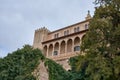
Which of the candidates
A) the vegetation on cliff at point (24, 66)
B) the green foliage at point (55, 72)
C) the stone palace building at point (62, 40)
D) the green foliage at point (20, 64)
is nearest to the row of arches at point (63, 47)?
the stone palace building at point (62, 40)

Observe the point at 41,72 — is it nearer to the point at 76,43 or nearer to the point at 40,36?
the point at 76,43

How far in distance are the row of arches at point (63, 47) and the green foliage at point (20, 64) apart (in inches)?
743

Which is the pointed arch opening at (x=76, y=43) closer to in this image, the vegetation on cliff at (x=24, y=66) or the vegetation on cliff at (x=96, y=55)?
the vegetation on cliff at (x=24, y=66)

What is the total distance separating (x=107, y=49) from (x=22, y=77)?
971 centimetres

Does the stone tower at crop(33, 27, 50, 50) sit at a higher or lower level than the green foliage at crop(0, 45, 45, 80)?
higher

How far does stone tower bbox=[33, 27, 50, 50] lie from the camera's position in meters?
53.4

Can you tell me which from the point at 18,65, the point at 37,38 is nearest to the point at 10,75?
the point at 18,65

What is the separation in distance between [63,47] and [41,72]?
860 inches

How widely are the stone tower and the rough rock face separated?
2428 centimetres

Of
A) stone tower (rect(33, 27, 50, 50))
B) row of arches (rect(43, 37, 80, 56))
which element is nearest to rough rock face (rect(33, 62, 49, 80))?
row of arches (rect(43, 37, 80, 56))

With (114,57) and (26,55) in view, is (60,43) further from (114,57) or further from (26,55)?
(114,57)

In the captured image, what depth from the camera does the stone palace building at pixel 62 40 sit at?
46.5 m

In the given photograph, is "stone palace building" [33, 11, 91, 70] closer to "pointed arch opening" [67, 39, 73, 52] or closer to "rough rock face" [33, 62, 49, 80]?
"pointed arch opening" [67, 39, 73, 52]

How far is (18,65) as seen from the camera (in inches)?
1072
